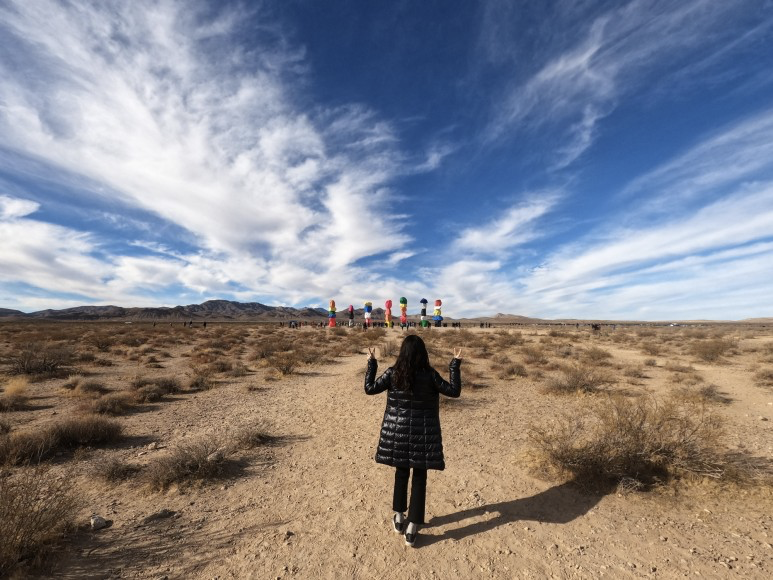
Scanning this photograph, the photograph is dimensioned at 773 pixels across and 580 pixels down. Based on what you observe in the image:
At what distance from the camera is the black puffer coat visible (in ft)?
11.8

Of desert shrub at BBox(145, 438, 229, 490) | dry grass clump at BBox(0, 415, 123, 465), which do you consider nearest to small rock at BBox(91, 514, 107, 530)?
desert shrub at BBox(145, 438, 229, 490)

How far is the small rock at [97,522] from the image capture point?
12.9 ft

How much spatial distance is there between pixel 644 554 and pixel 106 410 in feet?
35.7

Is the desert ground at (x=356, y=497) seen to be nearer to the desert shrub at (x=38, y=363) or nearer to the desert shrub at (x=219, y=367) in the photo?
the desert shrub at (x=38, y=363)

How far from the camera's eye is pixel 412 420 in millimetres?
3625

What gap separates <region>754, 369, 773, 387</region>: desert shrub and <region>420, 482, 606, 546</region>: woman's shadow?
1193 centimetres

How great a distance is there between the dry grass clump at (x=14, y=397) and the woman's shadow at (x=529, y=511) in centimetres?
1106

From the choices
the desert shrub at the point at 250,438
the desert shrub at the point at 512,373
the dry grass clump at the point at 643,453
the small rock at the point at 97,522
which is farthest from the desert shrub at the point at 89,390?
the desert shrub at the point at 512,373

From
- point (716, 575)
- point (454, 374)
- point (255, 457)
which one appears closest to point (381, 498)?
point (454, 374)

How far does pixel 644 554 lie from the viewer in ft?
11.8

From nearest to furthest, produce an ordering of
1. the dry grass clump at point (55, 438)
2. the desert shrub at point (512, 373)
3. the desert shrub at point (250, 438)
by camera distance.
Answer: the dry grass clump at point (55, 438), the desert shrub at point (250, 438), the desert shrub at point (512, 373)

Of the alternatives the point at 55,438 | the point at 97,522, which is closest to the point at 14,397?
the point at 55,438

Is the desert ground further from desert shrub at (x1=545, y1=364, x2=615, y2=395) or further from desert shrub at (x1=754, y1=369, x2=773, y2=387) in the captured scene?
desert shrub at (x1=754, y1=369, x2=773, y2=387)

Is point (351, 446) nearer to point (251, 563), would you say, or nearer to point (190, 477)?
point (190, 477)
